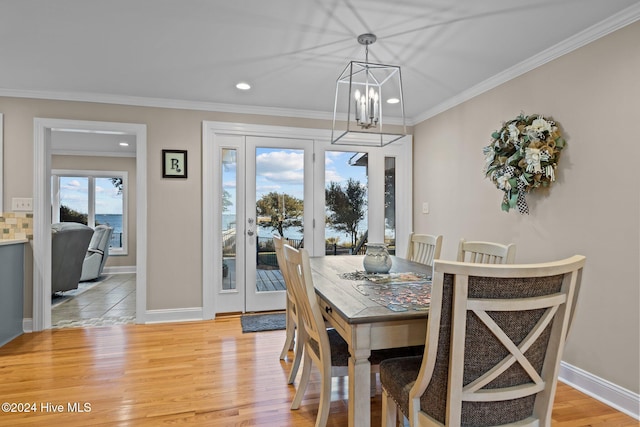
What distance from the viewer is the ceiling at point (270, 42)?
2.01m

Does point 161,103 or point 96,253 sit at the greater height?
point 161,103

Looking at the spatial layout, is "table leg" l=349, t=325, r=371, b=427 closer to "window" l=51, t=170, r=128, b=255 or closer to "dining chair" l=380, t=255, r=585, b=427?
"dining chair" l=380, t=255, r=585, b=427

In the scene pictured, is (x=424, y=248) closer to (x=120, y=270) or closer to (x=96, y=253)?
(x=96, y=253)

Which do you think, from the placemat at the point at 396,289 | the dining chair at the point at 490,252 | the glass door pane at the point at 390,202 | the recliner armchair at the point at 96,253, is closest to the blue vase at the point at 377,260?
the placemat at the point at 396,289

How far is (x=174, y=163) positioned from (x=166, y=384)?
2.18 metres

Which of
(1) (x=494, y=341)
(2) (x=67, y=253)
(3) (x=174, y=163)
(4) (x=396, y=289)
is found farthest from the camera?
(2) (x=67, y=253)

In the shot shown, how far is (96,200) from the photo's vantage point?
6.73 metres

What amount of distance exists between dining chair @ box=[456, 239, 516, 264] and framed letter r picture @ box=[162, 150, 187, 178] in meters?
2.82

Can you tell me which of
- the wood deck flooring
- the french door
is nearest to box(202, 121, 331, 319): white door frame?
the french door

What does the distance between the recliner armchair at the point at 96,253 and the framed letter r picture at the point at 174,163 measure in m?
3.07

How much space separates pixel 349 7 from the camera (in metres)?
1.99

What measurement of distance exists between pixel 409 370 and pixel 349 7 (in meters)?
1.90

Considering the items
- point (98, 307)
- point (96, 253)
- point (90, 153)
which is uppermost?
point (90, 153)

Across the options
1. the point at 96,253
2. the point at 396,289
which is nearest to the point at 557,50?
the point at 396,289
